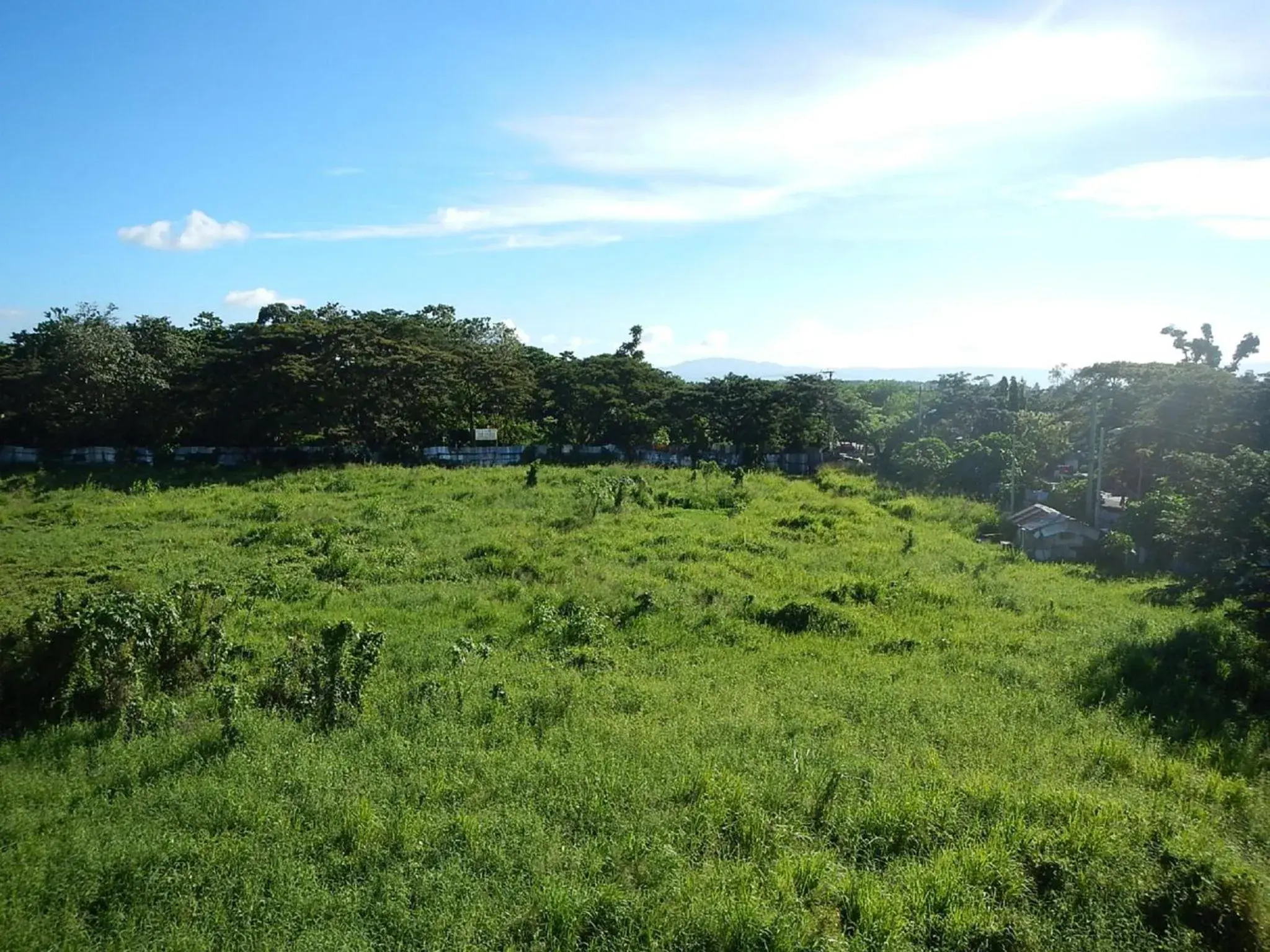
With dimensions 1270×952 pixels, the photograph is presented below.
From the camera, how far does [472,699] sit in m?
11.0

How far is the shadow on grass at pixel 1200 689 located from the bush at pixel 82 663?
13.3 metres

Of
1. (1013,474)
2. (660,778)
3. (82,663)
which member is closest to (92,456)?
(82,663)

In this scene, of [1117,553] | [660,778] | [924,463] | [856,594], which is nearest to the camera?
[660,778]

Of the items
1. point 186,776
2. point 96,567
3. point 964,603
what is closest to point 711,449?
point 964,603

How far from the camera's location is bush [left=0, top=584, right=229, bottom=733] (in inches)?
404

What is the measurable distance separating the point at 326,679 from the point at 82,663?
3.12 meters

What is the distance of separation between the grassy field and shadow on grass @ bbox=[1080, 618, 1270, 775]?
6 centimetres

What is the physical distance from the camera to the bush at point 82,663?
10.3m

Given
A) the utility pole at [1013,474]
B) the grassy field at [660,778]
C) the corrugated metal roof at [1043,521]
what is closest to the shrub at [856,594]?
the grassy field at [660,778]

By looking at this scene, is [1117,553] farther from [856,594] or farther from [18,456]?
[18,456]

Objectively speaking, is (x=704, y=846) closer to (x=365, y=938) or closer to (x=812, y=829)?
(x=812, y=829)

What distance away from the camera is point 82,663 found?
10508 mm

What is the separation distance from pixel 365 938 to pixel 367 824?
58.6 inches

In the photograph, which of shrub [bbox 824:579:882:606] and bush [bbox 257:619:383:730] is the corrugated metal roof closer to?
shrub [bbox 824:579:882:606]
